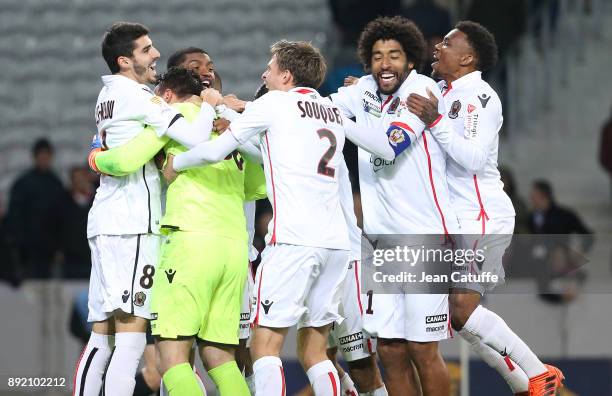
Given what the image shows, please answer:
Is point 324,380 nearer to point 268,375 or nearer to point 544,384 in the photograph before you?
point 268,375

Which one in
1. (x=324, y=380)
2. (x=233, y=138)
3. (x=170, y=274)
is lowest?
(x=324, y=380)

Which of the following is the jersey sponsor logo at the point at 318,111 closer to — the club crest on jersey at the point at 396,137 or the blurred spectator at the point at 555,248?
the club crest on jersey at the point at 396,137

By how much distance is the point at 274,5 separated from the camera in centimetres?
1398

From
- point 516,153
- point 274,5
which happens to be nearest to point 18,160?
point 274,5

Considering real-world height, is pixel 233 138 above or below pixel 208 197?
above

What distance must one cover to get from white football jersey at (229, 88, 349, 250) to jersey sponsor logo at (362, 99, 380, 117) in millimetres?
640

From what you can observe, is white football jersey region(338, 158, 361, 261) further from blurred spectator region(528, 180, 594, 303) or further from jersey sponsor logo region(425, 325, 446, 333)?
blurred spectator region(528, 180, 594, 303)

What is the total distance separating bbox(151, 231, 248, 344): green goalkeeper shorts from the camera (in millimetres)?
6148

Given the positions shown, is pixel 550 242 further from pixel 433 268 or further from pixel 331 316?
pixel 331 316

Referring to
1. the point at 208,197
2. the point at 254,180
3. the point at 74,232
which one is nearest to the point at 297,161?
the point at 208,197

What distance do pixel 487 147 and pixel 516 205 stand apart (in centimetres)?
381

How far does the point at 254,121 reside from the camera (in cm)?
615

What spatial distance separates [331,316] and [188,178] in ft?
3.37

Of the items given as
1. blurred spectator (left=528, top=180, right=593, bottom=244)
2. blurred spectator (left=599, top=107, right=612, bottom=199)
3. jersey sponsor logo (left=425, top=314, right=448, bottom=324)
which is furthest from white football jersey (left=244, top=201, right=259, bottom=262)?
blurred spectator (left=599, top=107, right=612, bottom=199)
